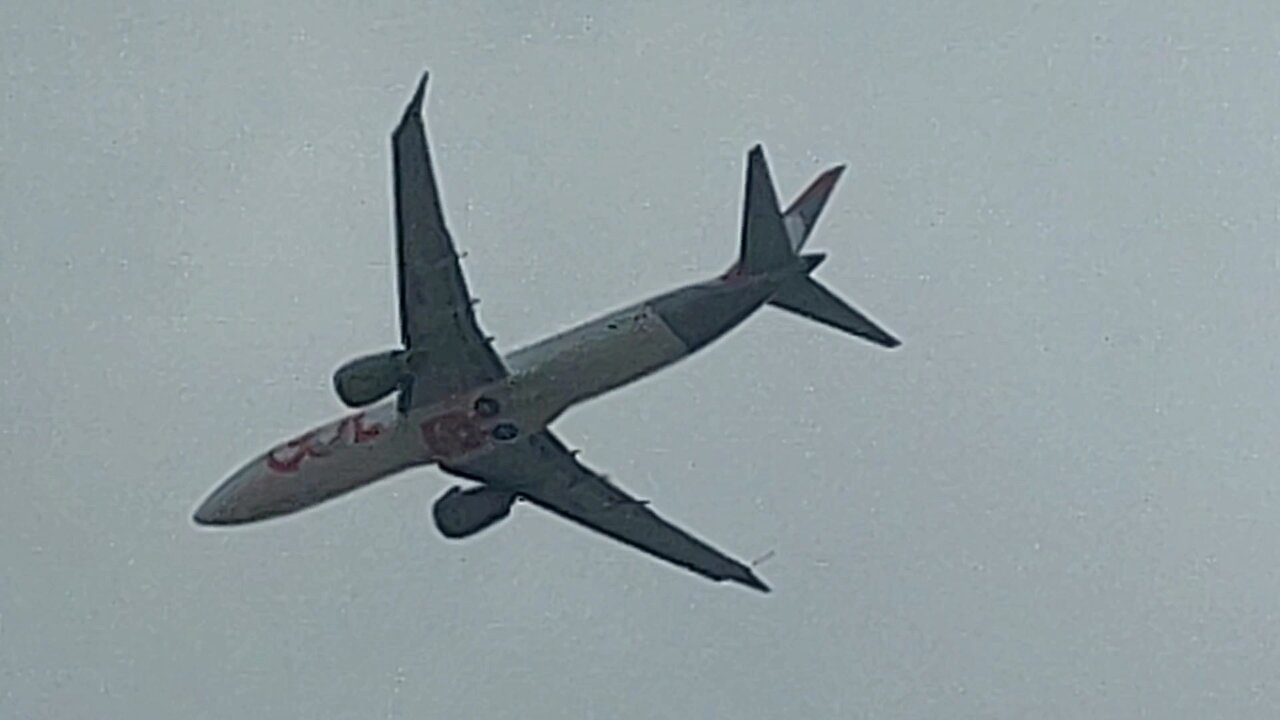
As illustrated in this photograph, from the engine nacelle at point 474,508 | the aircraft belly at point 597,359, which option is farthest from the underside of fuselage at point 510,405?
the engine nacelle at point 474,508

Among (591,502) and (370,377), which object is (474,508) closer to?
(591,502)

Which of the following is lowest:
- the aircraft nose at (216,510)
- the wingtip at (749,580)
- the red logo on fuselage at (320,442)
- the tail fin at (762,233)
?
the wingtip at (749,580)

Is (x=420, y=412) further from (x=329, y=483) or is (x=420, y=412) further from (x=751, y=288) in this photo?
(x=751, y=288)

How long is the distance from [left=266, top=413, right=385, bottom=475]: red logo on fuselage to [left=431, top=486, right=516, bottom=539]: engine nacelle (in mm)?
4388

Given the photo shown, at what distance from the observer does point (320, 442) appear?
62.4 metres

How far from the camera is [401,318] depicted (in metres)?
56.5

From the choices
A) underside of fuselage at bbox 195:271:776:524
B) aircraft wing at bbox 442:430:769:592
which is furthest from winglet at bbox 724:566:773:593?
underside of fuselage at bbox 195:271:776:524

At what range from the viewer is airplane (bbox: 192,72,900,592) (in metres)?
55.2

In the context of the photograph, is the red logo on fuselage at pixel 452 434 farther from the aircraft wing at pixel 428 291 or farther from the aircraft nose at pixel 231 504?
the aircraft nose at pixel 231 504

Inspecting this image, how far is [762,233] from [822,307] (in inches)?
122

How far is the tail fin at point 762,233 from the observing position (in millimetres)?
55406

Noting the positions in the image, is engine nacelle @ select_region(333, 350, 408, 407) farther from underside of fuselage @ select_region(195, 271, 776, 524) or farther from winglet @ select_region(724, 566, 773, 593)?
winglet @ select_region(724, 566, 773, 593)

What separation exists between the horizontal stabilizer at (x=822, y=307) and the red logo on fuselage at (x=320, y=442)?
1165 centimetres

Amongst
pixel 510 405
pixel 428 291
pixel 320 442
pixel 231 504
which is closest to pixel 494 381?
pixel 510 405
